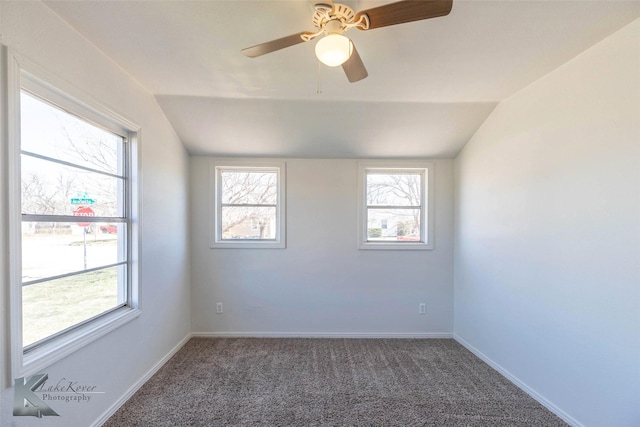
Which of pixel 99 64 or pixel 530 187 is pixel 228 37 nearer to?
pixel 99 64

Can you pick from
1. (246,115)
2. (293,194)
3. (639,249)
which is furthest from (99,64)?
(639,249)

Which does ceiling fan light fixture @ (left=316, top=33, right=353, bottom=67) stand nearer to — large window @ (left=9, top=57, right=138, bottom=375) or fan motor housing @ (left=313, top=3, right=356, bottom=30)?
fan motor housing @ (left=313, top=3, right=356, bottom=30)

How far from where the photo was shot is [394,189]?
360 centimetres

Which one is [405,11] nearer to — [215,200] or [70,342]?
[70,342]

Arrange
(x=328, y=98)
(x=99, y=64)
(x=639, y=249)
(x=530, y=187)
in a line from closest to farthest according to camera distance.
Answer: (x=639, y=249)
(x=99, y=64)
(x=530, y=187)
(x=328, y=98)

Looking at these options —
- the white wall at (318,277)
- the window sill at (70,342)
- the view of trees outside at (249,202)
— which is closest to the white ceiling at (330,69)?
the view of trees outside at (249,202)

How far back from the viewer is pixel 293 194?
346 cm

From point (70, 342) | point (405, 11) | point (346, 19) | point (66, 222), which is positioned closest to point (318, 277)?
point (70, 342)

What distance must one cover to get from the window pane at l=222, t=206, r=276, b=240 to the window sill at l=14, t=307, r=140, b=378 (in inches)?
58.1

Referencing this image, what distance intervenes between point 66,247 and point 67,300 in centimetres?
34

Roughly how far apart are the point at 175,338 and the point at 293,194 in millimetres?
2074

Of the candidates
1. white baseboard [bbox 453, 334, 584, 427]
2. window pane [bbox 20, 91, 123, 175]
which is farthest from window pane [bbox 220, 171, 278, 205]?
white baseboard [bbox 453, 334, 584, 427]

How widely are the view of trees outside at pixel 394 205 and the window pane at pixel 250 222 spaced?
4.16ft

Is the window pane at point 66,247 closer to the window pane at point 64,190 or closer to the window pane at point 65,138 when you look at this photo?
the window pane at point 64,190
